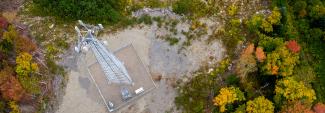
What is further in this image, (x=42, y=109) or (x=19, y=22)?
(x=19, y=22)

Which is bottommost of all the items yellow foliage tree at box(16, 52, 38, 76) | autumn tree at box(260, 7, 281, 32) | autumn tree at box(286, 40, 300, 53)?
yellow foliage tree at box(16, 52, 38, 76)

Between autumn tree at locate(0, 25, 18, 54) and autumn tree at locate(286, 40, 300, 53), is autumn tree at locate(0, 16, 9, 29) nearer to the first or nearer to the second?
autumn tree at locate(0, 25, 18, 54)

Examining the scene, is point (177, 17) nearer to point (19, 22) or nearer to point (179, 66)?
point (179, 66)

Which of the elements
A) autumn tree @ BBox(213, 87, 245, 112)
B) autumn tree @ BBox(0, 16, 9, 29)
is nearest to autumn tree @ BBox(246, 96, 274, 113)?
autumn tree @ BBox(213, 87, 245, 112)

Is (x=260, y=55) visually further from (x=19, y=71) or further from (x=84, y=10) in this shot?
(x=19, y=71)

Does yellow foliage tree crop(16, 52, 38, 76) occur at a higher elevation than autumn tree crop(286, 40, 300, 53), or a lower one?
lower

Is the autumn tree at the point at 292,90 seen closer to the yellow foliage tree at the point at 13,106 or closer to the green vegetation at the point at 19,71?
the green vegetation at the point at 19,71

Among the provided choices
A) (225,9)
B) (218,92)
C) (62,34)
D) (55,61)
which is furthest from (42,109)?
(225,9)
